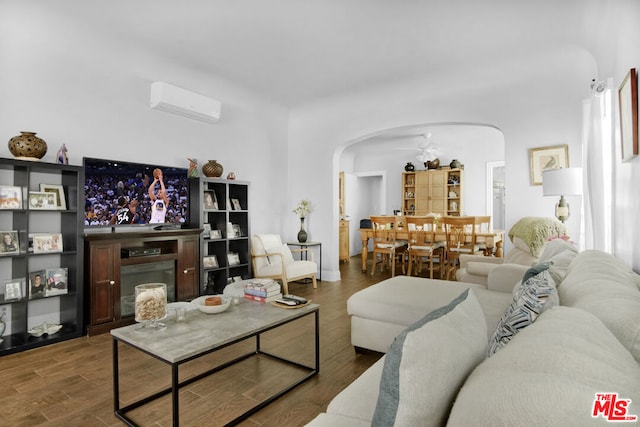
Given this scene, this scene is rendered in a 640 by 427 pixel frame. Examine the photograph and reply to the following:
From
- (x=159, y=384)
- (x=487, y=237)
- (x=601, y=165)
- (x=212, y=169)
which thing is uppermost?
(x=212, y=169)

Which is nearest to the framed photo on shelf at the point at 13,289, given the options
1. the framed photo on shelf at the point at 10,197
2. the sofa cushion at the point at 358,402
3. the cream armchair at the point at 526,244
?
the framed photo on shelf at the point at 10,197

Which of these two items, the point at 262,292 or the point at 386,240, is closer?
the point at 262,292

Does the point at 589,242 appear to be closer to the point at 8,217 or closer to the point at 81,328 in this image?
the point at 81,328

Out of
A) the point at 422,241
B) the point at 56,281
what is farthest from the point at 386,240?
the point at 56,281

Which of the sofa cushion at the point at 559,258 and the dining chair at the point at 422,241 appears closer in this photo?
the sofa cushion at the point at 559,258

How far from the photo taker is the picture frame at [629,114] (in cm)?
190

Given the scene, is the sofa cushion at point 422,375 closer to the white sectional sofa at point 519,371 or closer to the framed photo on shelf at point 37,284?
the white sectional sofa at point 519,371

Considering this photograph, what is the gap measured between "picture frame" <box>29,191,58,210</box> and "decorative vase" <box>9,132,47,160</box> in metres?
0.32

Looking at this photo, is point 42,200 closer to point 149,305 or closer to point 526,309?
point 149,305

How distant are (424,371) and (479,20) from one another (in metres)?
3.51

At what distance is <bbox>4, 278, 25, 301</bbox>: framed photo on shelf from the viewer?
114 inches

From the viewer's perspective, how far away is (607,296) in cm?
108

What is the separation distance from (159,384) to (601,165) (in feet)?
12.0

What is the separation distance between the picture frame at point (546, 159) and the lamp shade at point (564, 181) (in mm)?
719
